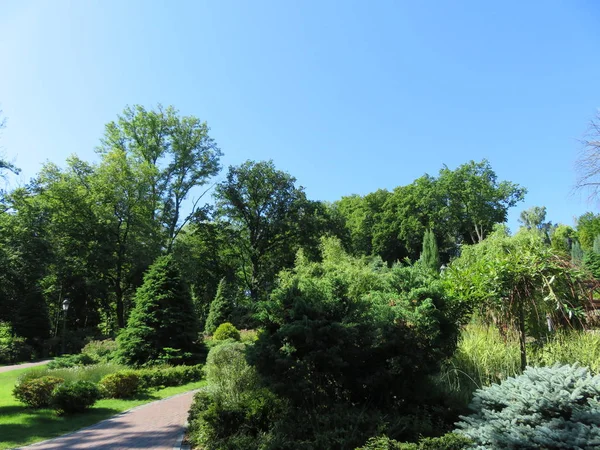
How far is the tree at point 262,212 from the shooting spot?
35500 millimetres

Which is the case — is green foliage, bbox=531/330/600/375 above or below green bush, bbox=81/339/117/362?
above

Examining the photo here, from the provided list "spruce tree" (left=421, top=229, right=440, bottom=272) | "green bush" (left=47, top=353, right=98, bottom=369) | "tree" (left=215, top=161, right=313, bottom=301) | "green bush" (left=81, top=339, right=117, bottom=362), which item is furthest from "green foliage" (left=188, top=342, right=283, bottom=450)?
"spruce tree" (left=421, top=229, right=440, bottom=272)

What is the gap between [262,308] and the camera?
6875 millimetres

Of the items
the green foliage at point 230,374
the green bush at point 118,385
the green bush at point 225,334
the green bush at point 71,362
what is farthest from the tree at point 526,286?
the green bush at point 225,334

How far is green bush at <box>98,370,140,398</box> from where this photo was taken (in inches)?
437

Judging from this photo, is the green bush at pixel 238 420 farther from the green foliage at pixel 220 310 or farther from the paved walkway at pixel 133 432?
the green foliage at pixel 220 310

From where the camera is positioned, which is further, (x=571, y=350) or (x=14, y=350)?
(x=14, y=350)

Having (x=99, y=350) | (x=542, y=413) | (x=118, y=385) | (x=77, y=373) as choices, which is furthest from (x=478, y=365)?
(x=99, y=350)

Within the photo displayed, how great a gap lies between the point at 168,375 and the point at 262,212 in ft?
79.0

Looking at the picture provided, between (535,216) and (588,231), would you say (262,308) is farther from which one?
(535,216)

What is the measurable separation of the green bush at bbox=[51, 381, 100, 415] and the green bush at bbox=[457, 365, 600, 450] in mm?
8734

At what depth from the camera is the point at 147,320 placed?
14.9 meters

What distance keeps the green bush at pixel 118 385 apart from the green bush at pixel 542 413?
399 inches

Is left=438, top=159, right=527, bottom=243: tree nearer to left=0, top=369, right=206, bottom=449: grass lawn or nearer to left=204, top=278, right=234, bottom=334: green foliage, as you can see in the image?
left=204, top=278, right=234, bottom=334: green foliage
